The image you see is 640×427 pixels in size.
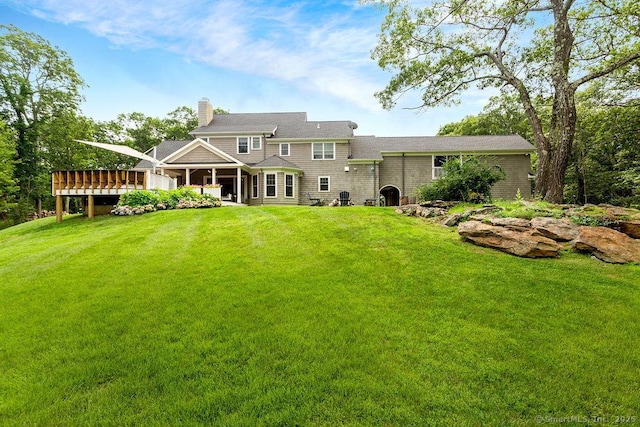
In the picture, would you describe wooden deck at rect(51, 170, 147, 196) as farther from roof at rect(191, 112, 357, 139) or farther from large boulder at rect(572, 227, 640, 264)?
large boulder at rect(572, 227, 640, 264)

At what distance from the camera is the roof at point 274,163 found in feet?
63.4

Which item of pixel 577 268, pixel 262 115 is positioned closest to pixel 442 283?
pixel 577 268

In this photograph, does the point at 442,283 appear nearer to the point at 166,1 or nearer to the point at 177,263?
the point at 177,263

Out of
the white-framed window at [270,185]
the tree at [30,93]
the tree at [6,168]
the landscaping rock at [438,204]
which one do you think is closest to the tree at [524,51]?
the landscaping rock at [438,204]

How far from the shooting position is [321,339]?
10.6 feet

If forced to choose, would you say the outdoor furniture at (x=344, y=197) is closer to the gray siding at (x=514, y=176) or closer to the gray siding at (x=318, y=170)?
the gray siding at (x=318, y=170)

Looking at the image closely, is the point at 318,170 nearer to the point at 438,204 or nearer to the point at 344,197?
the point at 344,197

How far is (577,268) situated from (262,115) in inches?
928

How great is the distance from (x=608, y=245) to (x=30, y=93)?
35.8m

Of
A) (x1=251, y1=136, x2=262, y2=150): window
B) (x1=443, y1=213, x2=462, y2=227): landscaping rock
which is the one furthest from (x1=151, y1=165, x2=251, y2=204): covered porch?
(x1=443, y1=213, x2=462, y2=227): landscaping rock

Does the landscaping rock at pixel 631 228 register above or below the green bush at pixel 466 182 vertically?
below

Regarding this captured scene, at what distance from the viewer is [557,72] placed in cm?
942

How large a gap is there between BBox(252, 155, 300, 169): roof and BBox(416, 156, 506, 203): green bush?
10893mm

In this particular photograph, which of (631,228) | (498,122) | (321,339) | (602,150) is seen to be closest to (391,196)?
(602,150)
